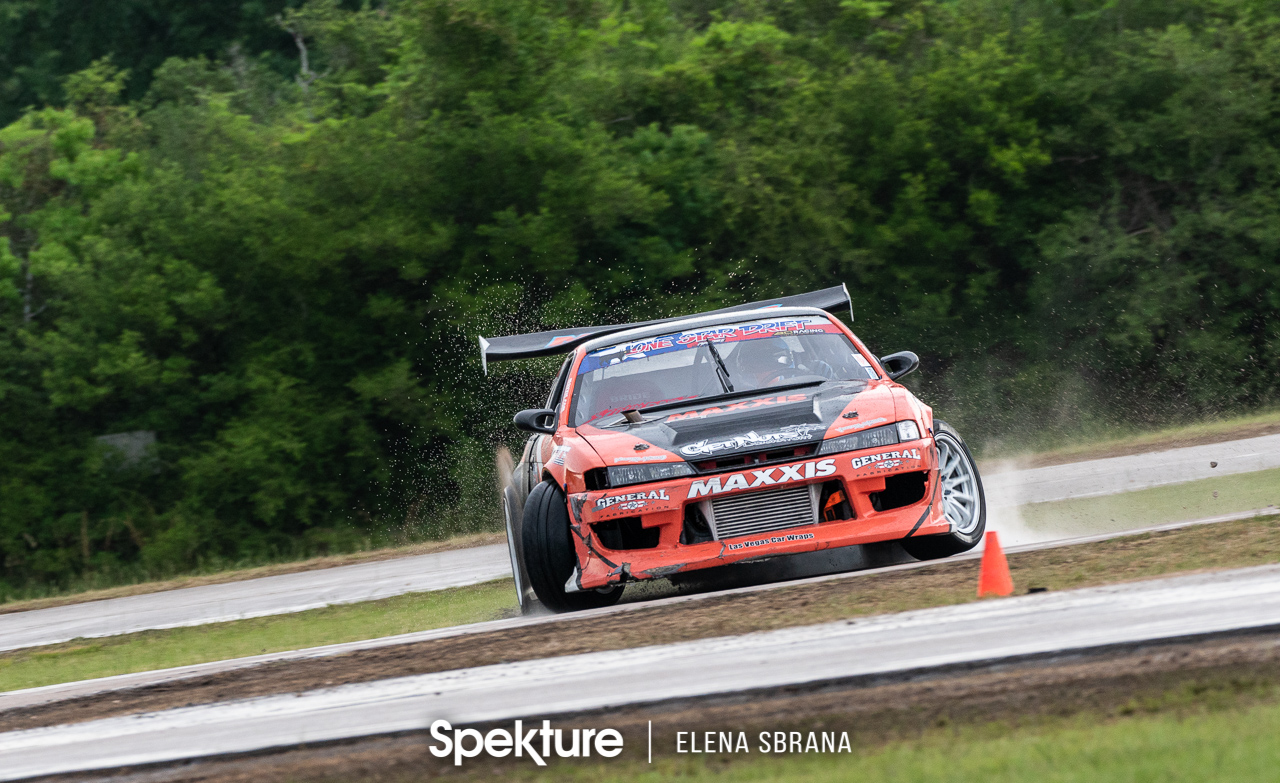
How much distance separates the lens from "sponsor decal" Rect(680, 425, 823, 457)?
7176 mm

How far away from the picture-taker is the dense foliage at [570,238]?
24.3 m

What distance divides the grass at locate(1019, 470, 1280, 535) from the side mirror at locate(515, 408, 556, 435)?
4047mm

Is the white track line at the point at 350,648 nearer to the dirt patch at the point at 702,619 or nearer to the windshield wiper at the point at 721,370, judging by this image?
the dirt patch at the point at 702,619

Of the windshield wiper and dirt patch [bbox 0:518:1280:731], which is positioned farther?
the windshield wiper

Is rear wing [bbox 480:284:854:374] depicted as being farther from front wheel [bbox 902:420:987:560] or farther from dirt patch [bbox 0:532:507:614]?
dirt patch [bbox 0:532:507:614]

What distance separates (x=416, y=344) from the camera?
80.9ft

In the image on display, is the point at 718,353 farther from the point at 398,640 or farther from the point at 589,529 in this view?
the point at 398,640

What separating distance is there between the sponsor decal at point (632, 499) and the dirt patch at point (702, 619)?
541 mm

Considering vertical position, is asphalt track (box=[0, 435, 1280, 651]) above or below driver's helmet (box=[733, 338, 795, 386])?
below

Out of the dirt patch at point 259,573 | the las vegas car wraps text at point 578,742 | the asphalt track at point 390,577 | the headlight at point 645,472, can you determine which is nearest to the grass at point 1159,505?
the asphalt track at point 390,577

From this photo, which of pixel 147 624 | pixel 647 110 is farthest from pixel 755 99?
pixel 147 624

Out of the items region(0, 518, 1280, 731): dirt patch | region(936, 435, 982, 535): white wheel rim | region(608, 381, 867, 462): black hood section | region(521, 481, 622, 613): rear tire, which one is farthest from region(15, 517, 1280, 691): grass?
region(608, 381, 867, 462): black hood section

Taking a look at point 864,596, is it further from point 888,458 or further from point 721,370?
point 721,370

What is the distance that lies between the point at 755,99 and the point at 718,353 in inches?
786
